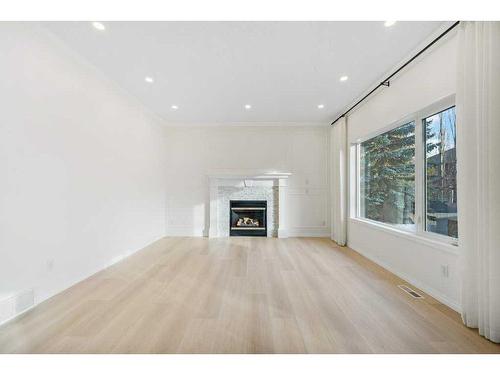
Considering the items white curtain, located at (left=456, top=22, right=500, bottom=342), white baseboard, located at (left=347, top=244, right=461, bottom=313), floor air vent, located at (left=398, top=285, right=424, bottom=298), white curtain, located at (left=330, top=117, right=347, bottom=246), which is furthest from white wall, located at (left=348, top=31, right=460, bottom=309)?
white curtain, located at (left=330, top=117, right=347, bottom=246)

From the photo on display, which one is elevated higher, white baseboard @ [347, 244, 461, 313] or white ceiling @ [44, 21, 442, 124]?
white ceiling @ [44, 21, 442, 124]

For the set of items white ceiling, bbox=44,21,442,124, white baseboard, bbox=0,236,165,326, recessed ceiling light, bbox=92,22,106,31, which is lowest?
white baseboard, bbox=0,236,165,326

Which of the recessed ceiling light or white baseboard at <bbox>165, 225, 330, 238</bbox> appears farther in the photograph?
white baseboard at <bbox>165, 225, 330, 238</bbox>

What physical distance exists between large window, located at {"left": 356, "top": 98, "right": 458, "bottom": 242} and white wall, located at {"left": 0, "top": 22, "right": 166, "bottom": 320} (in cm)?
406

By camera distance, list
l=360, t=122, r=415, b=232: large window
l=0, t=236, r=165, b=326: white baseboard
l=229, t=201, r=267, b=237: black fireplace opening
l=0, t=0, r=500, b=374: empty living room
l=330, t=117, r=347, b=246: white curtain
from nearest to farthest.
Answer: l=0, t=0, r=500, b=374: empty living room
l=0, t=236, r=165, b=326: white baseboard
l=360, t=122, r=415, b=232: large window
l=330, t=117, r=347, b=246: white curtain
l=229, t=201, r=267, b=237: black fireplace opening

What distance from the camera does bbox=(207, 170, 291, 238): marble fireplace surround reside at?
5.55 metres

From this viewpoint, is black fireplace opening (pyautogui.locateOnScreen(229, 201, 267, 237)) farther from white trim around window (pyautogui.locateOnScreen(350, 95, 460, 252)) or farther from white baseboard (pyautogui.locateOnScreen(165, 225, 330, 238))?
white trim around window (pyautogui.locateOnScreen(350, 95, 460, 252))

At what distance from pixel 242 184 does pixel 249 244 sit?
150 centimetres

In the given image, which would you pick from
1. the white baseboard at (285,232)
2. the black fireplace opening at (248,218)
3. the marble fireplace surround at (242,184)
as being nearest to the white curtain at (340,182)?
the white baseboard at (285,232)

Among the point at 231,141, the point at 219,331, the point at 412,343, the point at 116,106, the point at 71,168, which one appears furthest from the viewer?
the point at 231,141
